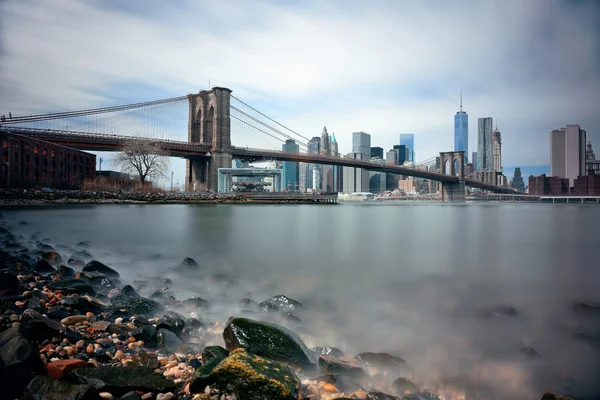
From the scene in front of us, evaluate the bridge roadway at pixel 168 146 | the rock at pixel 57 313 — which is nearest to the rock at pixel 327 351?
the rock at pixel 57 313

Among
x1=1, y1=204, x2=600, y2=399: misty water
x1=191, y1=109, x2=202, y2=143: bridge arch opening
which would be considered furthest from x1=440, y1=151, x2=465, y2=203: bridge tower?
x1=1, y1=204, x2=600, y2=399: misty water

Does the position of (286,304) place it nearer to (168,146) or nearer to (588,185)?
(168,146)

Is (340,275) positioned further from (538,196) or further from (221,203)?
(538,196)

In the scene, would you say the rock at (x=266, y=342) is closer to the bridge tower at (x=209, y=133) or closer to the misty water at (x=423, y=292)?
the misty water at (x=423, y=292)

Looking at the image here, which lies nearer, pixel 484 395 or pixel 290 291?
pixel 484 395

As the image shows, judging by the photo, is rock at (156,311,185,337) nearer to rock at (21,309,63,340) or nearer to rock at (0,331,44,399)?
rock at (21,309,63,340)

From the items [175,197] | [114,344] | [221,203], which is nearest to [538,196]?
[221,203]

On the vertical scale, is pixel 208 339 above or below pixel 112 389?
below
